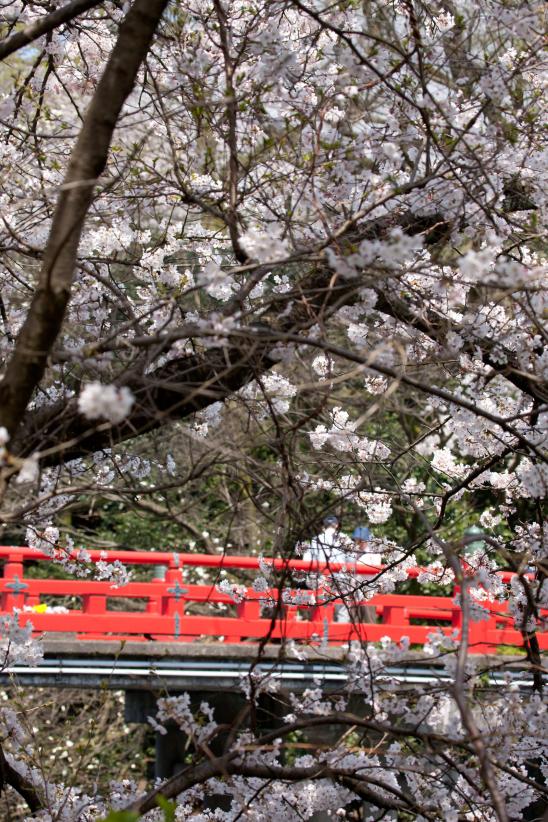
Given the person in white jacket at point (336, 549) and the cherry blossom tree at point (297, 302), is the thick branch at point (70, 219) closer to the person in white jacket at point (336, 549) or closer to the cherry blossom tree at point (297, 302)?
the cherry blossom tree at point (297, 302)

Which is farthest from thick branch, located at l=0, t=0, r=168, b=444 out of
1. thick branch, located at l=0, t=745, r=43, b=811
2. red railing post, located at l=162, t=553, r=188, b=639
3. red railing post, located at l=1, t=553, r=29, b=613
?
red railing post, located at l=162, t=553, r=188, b=639

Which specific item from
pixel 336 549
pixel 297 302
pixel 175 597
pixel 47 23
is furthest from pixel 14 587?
pixel 47 23

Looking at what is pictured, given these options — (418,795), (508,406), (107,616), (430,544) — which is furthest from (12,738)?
(107,616)

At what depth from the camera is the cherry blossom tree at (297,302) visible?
236 cm

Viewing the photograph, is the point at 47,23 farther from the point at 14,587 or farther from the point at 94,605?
the point at 94,605

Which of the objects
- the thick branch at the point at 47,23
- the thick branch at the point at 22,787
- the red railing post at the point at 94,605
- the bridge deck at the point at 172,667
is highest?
the thick branch at the point at 47,23

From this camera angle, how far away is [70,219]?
2.29 metres

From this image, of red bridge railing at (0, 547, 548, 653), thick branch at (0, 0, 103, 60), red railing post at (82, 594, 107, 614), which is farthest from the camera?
red railing post at (82, 594, 107, 614)

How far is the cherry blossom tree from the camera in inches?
92.7

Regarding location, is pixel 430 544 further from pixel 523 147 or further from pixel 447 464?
pixel 523 147

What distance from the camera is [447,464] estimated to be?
17.9 feet

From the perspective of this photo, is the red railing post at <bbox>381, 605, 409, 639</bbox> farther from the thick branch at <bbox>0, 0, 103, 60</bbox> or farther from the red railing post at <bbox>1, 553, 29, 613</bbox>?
the thick branch at <bbox>0, 0, 103, 60</bbox>

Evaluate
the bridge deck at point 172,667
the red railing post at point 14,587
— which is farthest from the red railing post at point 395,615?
the red railing post at point 14,587

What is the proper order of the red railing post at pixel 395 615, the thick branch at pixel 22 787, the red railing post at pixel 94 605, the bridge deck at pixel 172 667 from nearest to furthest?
1. the thick branch at pixel 22 787
2. the bridge deck at pixel 172 667
3. the red railing post at pixel 94 605
4. the red railing post at pixel 395 615
